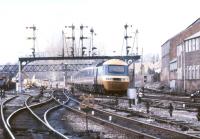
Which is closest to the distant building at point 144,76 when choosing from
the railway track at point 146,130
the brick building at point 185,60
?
the brick building at point 185,60

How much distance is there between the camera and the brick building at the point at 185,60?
60000mm

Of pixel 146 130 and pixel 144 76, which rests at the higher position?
pixel 144 76

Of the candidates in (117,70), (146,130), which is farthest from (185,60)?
(146,130)

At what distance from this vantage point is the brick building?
6000 centimetres

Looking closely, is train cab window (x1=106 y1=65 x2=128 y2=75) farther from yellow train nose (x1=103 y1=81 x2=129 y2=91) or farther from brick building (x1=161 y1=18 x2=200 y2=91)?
brick building (x1=161 y1=18 x2=200 y2=91)

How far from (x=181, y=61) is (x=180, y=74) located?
2314 mm

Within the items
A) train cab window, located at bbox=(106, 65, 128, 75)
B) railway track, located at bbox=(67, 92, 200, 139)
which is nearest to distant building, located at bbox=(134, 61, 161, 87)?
train cab window, located at bbox=(106, 65, 128, 75)

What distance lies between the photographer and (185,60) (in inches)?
2539

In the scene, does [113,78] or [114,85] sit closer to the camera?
[113,78]

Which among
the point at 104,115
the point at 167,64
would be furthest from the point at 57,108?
the point at 167,64

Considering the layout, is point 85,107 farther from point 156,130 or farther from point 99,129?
point 156,130

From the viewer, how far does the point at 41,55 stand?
3509 inches

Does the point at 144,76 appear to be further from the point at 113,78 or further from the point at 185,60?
the point at 113,78

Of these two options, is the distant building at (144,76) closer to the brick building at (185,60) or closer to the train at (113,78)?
the brick building at (185,60)
